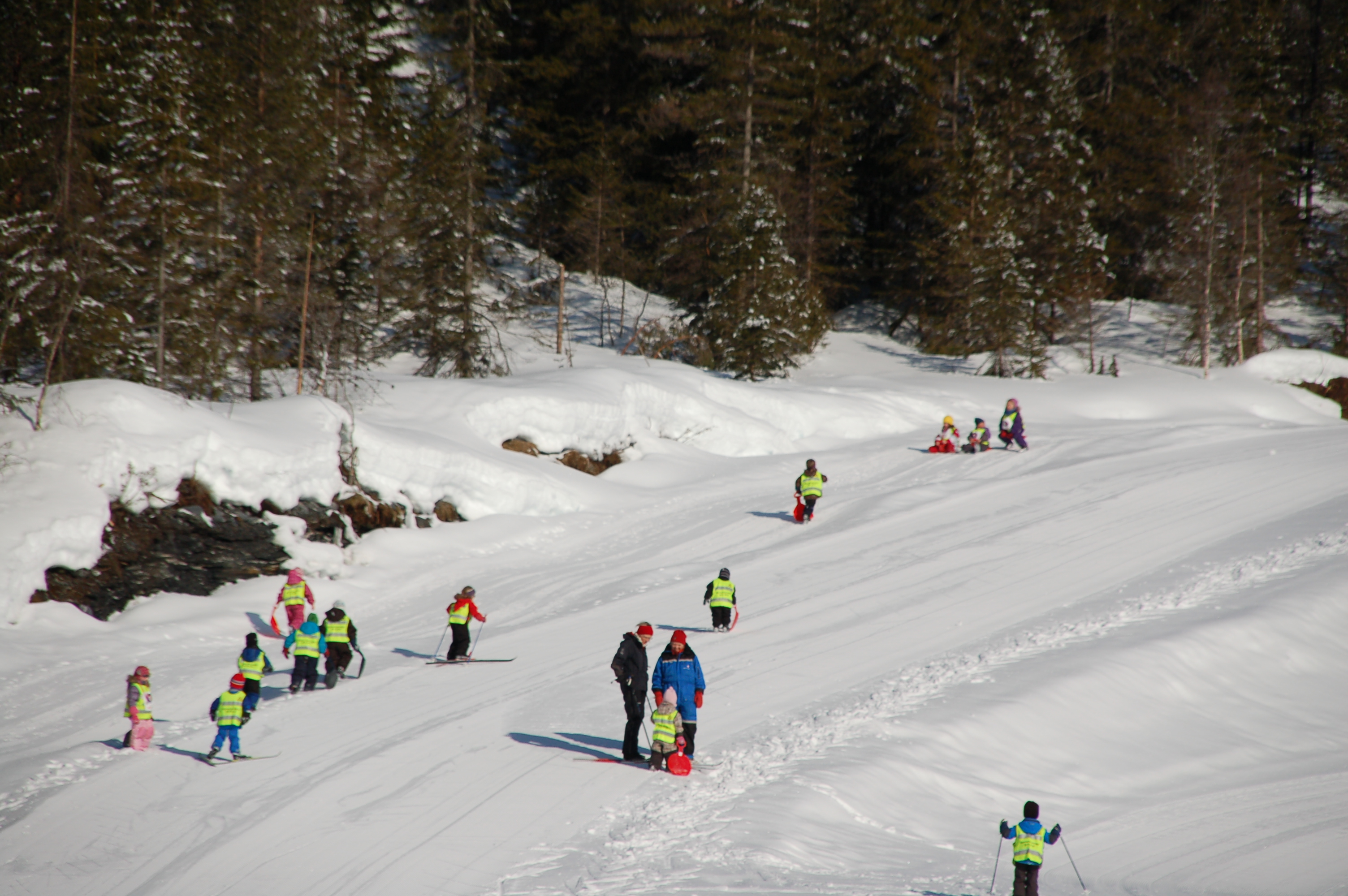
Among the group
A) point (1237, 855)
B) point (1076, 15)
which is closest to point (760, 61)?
point (1076, 15)

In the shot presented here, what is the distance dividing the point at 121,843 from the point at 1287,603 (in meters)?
15.0

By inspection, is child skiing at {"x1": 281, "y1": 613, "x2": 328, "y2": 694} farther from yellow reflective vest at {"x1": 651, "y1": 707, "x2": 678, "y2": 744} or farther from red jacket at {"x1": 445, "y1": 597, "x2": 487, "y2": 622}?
yellow reflective vest at {"x1": 651, "y1": 707, "x2": 678, "y2": 744}

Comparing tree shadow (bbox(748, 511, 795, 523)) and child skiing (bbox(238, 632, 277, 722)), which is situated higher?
tree shadow (bbox(748, 511, 795, 523))

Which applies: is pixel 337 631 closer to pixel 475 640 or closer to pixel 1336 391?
pixel 475 640

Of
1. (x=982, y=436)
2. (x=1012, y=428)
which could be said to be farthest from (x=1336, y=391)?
(x=982, y=436)

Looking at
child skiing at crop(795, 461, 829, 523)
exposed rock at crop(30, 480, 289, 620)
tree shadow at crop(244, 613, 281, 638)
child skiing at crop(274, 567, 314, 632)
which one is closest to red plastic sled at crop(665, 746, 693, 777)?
child skiing at crop(274, 567, 314, 632)

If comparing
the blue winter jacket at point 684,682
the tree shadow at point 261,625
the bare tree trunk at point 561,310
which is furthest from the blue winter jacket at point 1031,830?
the bare tree trunk at point 561,310

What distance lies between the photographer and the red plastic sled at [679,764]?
878 cm

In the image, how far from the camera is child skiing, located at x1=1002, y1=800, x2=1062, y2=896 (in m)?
6.37

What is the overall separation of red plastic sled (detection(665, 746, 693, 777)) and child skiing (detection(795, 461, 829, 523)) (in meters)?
10.3

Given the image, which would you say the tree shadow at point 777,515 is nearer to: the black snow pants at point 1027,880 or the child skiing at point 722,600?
the child skiing at point 722,600

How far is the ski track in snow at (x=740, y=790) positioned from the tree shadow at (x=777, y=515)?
6.69 meters

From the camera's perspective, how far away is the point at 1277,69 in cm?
4231

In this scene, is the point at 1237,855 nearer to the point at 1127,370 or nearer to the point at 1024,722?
the point at 1024,722
